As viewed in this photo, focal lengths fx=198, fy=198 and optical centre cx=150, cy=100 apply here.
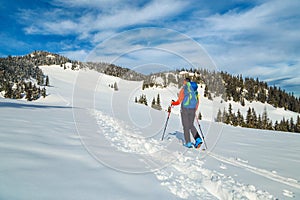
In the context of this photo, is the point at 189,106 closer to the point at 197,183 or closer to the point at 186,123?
the point at 186,123

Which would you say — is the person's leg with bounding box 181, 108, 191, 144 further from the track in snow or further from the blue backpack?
the track in snow

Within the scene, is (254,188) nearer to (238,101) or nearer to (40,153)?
(40,153)

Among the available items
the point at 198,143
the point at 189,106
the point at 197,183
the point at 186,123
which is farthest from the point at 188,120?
the point at 197,183

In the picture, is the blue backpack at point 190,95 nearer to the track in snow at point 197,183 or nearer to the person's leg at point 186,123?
the person's leg at point 186,123

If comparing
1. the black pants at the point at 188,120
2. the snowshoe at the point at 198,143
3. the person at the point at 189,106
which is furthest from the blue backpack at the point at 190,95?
the snowshoe at the point at 198,143

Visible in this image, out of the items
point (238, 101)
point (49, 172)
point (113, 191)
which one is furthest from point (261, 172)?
point (238, 101)

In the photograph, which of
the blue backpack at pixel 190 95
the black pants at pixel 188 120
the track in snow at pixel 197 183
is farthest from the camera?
the black pants at pixel 188 120

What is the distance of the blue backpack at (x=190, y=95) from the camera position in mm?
6965

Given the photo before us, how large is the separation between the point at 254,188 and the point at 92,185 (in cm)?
297

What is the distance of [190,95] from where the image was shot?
706 cm

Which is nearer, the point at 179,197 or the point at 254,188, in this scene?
the point at 179,197

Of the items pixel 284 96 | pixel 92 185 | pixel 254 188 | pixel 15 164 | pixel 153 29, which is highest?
pixel 284 96

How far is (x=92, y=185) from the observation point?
2754 millimetres

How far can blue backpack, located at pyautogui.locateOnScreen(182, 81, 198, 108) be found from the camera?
6.96 meters
